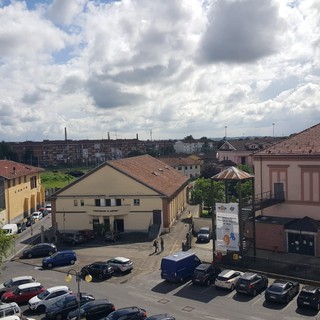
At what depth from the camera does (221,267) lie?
36688 mm

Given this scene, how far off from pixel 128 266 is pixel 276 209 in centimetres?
1562

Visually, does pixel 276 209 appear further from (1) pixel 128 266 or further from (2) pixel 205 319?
(2) pixel 205 319

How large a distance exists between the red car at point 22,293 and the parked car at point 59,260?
7.79 m

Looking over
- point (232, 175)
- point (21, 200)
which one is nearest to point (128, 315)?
point (232, 175)

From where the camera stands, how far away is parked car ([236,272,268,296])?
30.1 m

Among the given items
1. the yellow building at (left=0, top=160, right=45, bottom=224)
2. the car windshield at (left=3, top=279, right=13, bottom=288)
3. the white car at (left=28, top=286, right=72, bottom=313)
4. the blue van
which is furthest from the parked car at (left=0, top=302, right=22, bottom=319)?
the yellow building at (left=0, top=160, right=45, bottom=224)

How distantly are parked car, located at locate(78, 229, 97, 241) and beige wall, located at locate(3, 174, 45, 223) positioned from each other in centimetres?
1374

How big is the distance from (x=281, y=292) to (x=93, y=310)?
1174cm

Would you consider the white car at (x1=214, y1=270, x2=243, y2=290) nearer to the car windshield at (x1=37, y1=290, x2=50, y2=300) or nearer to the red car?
the car windshield at (x1=37, y1=290, x2=50, y2=300)

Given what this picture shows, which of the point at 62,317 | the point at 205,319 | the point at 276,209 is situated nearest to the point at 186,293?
the point at 205,319

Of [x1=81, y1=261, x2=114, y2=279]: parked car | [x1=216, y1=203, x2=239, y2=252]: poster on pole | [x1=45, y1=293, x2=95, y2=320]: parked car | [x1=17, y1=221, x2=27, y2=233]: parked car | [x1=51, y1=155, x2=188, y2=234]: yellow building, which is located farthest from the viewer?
[x1=17, y1=221, x2=27, y2=233]: parked car

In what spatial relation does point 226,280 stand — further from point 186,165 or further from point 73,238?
point 186,165

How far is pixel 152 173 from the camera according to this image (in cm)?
5878

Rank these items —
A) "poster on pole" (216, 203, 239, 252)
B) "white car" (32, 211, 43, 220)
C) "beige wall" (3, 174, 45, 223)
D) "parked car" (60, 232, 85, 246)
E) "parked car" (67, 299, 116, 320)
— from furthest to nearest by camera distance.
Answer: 1. "white car" (32, 211, 43, 220)
2. "beige wall" (3, 174, 45, 223)
3. "parked car" (60, 232, 85, 246)
4. "poster on pole" (216, 203, 239, 252)
5. "parked car" (67, 299, 116, 320)
